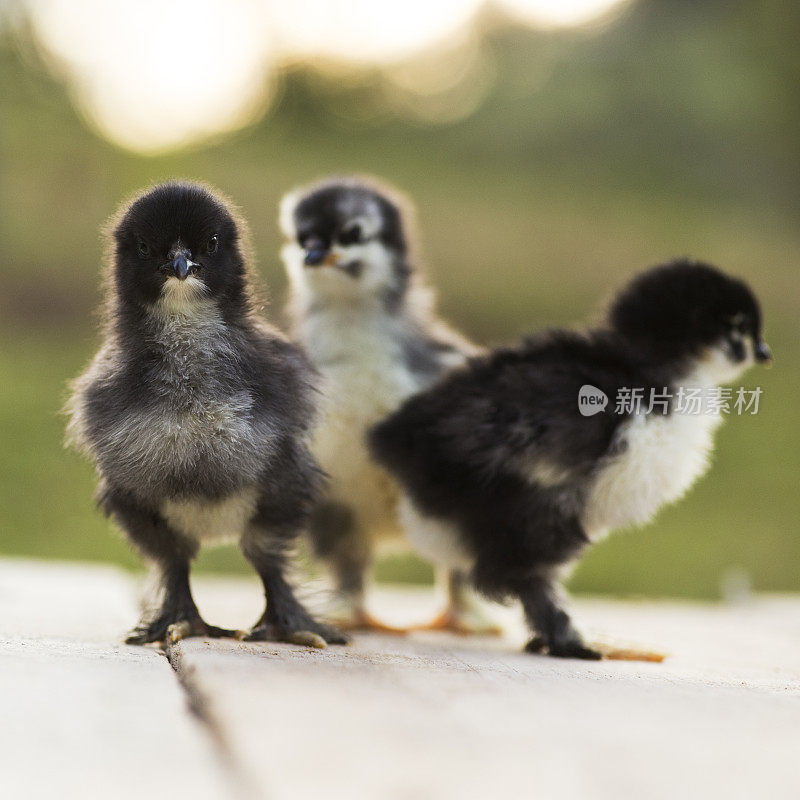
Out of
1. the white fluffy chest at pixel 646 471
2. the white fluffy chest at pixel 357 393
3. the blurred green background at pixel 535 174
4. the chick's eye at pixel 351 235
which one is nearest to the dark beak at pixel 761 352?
the white fluffy chest at pixel 646 471

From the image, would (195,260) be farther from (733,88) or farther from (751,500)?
(733,88)

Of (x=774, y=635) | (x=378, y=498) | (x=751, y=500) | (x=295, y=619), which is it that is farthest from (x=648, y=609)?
(x=751, y=500)

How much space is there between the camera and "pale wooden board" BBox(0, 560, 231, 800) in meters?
1.10

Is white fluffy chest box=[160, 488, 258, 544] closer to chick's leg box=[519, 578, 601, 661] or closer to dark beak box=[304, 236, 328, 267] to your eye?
chick's leg box=[519, 578, 601, 661]

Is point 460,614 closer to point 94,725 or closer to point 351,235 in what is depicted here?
point 351,235

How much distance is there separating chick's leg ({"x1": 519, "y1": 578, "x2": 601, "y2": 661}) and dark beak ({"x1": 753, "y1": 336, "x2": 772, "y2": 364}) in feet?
2.41

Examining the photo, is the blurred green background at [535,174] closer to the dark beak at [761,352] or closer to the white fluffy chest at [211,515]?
the dark beak at [761,352]

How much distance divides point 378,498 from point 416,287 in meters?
0.62

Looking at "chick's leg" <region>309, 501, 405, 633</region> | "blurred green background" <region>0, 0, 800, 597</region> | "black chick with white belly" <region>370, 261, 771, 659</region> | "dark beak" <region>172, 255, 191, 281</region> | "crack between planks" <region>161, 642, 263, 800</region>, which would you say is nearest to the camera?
"crack between planks" <region>161, 642, 263, 800</region>

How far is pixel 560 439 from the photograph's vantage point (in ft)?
6.95

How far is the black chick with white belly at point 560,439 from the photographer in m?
2.15

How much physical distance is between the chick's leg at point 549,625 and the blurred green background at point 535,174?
4.22m

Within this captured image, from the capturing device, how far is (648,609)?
3.22 meters

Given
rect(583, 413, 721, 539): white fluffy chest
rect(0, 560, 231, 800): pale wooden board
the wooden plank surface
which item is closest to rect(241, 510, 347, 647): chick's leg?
the wooden plank surface
